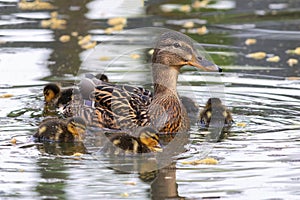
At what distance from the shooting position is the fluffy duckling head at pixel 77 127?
688cm

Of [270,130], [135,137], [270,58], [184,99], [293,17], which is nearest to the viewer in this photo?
[135,137]

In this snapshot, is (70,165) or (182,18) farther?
(182,18)

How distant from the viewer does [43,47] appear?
9.57 meters

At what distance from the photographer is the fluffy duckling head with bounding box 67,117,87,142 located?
Answer: 688 cm

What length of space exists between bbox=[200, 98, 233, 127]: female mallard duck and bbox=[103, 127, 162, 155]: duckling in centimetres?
81

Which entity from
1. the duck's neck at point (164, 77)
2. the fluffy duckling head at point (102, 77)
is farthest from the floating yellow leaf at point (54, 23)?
the duck's neck at point (164, 77)

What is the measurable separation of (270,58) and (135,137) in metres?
2.88

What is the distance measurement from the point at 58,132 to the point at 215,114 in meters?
1.27

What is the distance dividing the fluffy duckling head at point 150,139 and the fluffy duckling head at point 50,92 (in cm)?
140

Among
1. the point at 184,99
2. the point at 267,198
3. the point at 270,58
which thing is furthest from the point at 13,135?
the point at 270,58

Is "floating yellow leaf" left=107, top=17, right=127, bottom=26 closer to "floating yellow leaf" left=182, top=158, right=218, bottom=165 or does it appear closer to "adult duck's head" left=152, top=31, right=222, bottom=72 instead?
"adult duck's head" left=152, top=31, right=222, bottom=72

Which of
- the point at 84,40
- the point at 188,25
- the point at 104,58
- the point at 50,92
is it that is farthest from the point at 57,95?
the point at 188,25

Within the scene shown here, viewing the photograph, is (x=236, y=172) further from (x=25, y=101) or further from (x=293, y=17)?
(x=293, y=17)

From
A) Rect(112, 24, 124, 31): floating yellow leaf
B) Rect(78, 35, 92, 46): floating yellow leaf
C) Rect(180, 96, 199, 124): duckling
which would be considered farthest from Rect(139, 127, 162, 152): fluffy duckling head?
Rect(112, 24, 124, 31): floating yellow leaf
